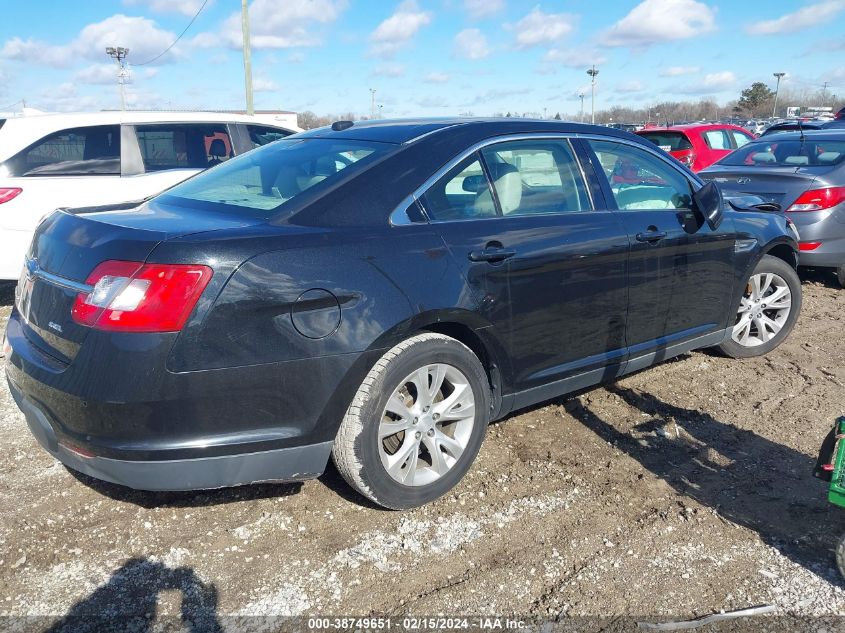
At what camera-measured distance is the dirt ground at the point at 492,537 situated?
2.58 meters

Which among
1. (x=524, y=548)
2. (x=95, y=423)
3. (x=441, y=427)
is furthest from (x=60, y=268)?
(x=524, y=548)

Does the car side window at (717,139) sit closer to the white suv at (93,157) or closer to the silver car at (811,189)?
the silver car at (811,189)

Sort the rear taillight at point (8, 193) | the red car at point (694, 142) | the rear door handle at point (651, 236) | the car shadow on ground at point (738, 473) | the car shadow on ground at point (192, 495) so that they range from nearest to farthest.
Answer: the car shadow on ground at point (738, 473), the car shadow on ground at point (192, 495), the rear door handle at point (651, 236), the rear taillight at point (8, 193), the red car at point (694, 142)

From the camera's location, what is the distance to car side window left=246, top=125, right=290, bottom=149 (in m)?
7.82

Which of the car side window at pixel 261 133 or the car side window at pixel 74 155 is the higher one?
the car side window at pixel 261 133

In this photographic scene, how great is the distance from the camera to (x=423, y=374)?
301 cm

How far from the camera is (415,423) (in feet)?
10.00

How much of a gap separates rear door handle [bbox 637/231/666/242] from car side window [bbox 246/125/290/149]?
16.4 ft

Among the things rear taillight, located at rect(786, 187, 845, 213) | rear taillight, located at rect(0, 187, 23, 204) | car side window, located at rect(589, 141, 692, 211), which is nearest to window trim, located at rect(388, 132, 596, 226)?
car side window, located at rect(589, 141, 692, 211)

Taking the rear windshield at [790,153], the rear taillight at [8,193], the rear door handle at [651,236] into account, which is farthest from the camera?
the rear windshield at [790,153]

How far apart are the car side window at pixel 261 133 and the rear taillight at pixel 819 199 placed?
16.9 feet

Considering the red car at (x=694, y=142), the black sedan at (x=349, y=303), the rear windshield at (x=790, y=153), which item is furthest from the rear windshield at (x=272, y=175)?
the red car at (x=694, y=142)

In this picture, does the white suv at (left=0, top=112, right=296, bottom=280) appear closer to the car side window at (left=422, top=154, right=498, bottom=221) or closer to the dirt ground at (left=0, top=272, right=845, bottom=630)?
the dirt ground at (left=0, top=272, right=845, bottom=630)

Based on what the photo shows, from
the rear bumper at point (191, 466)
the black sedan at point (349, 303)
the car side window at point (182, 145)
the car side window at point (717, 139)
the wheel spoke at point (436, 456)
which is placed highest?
the car side window at point (717, 139)
